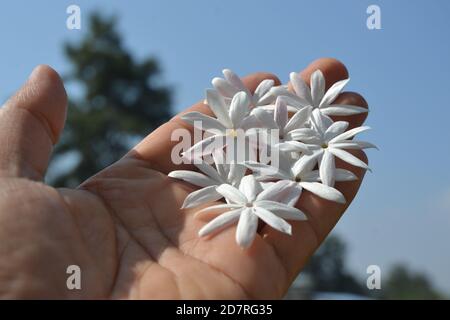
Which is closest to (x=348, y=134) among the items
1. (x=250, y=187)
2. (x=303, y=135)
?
(x=303, y=135)

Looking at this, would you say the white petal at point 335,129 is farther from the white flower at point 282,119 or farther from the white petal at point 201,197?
the white petal at point 201,197

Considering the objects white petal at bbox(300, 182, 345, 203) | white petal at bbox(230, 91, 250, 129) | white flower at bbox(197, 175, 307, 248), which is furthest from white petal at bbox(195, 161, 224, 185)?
white petal at bbox(300, 182, 345, 203)

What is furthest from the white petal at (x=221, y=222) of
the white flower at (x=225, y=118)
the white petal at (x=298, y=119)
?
the white petal at (x=298, y=119)

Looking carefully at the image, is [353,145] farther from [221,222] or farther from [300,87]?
[221,222]

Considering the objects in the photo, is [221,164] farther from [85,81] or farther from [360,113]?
[85,81]

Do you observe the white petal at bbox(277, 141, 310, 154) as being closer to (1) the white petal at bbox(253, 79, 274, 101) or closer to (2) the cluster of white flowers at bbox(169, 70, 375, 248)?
(2) the cluster of white flowers at bbox(169, 70, 375, 248)
